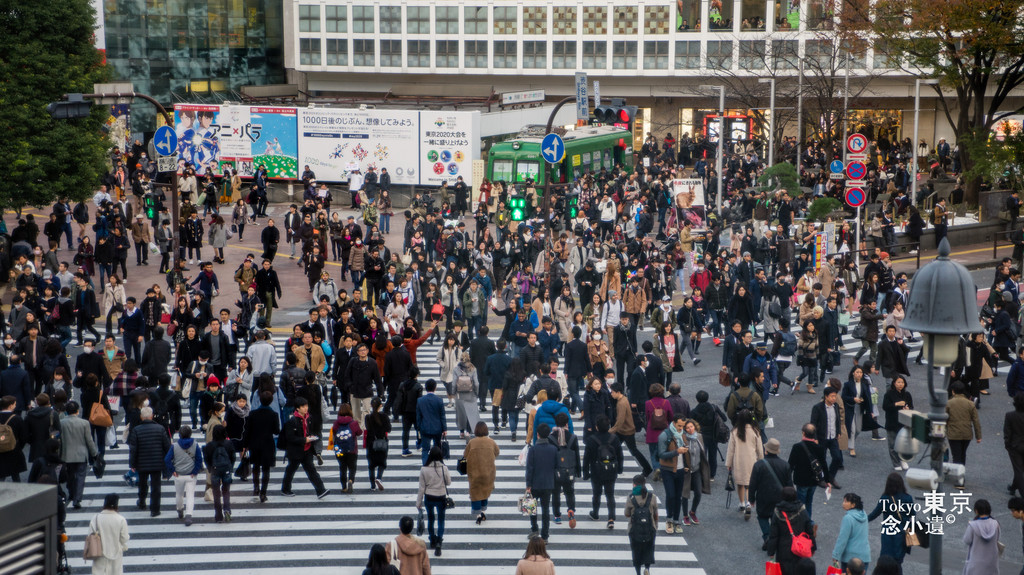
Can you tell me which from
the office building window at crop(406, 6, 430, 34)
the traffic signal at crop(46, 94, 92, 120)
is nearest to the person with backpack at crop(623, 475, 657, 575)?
the traffic signal at crop(46, 94, 92, 120)

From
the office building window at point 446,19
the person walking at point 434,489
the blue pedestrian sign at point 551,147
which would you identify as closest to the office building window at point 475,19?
the office building window at point 446,19

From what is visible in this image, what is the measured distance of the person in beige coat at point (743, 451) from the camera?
14.3 metres

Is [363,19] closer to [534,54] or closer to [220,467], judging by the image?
[534,54]

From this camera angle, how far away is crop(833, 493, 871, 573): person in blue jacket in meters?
11.6

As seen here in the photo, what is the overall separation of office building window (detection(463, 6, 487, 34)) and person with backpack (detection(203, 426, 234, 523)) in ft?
166

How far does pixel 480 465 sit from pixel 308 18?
53.6 meters

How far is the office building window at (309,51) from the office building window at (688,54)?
19.9 m

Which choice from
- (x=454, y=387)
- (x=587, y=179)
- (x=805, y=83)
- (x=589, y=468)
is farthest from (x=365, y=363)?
(x=805, y=83)

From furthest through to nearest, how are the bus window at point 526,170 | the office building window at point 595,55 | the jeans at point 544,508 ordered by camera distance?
1. the office building window at point 595,55
2. the bus window at point 526,170
3. the jeans at point 544,508

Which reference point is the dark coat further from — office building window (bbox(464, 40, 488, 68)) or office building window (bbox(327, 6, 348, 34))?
office building window (bbox(327, 6, 348, 34))

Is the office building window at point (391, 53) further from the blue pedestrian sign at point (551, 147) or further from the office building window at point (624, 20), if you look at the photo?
the blue pedestrian sign at point (551, 147)

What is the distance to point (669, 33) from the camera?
60.9m

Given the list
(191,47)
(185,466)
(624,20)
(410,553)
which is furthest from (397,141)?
(410,553)

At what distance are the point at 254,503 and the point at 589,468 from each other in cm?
444
